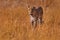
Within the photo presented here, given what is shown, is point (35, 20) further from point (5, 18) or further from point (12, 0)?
point (12, 0)

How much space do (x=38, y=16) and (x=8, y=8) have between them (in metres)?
2.00

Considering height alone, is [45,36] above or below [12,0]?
below

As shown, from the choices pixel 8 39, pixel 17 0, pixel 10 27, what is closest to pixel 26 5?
pixel 17 0

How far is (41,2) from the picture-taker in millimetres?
10922

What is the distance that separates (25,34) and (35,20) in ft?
2.57

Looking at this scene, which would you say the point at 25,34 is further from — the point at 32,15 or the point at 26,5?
the point at 26,5

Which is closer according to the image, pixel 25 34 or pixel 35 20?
pixel 25 34

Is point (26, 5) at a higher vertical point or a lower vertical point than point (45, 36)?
higher

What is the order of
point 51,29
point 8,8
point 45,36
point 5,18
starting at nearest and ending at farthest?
point 45,36 → point 51,29 → point 5,18 → point 8,8

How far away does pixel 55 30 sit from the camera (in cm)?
794

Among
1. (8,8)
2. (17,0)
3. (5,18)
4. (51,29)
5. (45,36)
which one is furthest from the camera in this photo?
(17,0)

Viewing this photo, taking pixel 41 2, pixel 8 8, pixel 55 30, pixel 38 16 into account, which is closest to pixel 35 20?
pixel 38 16

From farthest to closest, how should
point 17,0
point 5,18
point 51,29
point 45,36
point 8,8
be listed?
point 17,0 → point 8,8 → point 5,18 → point 51,29 → point 45,36

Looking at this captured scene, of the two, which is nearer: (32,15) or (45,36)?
(45,36)
